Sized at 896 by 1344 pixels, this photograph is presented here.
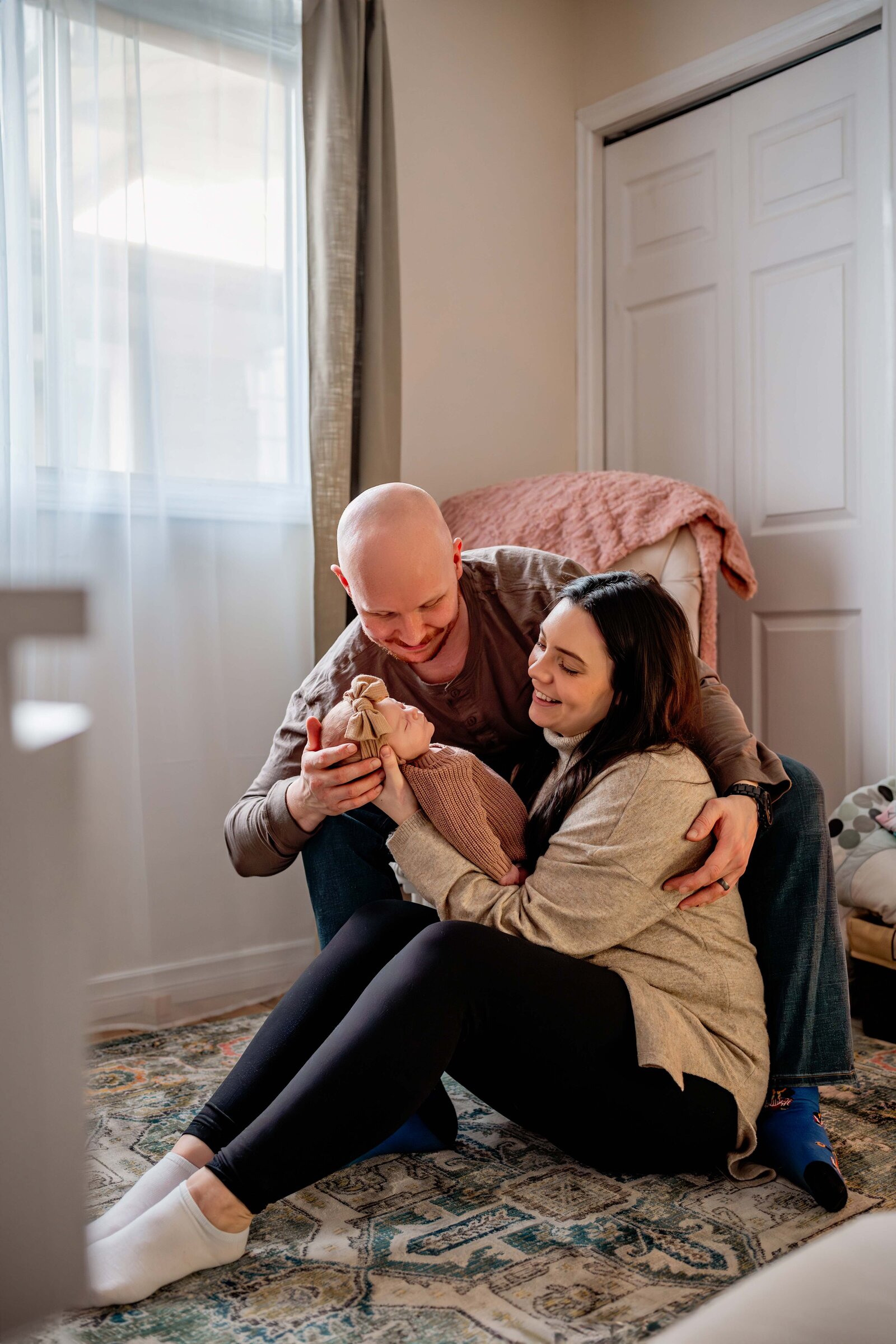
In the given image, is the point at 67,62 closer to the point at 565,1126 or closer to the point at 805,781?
the point at 805,781

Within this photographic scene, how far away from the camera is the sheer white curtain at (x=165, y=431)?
83.1 inches

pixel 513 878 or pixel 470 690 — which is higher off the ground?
pixel 470 690

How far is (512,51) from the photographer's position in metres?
3.06

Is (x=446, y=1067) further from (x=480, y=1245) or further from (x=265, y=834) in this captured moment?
(x=265, y=834)

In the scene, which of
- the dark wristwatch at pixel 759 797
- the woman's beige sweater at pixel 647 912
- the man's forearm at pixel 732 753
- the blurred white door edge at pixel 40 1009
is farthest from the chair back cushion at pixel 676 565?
the blurred white door edge at pixel 40 1009

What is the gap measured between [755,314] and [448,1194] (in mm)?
2276

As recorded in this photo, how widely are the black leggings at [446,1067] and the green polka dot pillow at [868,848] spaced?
0.90 m

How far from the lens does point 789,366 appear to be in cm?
279

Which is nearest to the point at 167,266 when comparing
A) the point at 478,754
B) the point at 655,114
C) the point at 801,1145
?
the point at 478,754

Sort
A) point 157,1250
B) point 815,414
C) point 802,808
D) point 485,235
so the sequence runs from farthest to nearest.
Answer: point 485,235 < point 815,414 < point 802,808 < point 157,1250

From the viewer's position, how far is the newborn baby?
140 cm

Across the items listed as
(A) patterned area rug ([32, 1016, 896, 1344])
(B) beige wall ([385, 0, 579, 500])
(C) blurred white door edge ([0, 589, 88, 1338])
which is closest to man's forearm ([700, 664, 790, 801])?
(A) patterned area rug ([32, 1016, 896, 1344])

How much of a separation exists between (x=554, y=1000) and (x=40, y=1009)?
0.71 metres

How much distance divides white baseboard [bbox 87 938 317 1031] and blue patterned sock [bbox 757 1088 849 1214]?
50.8 inches
